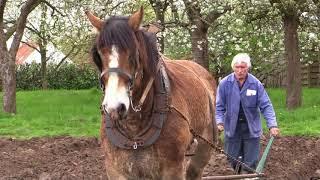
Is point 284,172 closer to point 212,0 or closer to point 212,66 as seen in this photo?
point 212,0

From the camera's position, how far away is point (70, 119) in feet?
50.8

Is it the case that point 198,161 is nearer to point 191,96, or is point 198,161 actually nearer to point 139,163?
point 191,96

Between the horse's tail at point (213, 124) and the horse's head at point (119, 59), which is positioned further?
the horse's tail at point (213, 124)

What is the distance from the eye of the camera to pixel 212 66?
26.4 metres

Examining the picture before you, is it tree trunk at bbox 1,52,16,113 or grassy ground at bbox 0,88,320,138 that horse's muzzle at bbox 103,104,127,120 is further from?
tree trunk at bbox 1,52,16,113

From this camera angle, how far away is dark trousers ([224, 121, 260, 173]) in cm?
714

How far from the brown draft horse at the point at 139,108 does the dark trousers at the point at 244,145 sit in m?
2.03

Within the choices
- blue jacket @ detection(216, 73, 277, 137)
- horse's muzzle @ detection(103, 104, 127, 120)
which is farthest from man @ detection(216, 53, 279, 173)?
horse's muzzle @ detection(103, 104, 127, 120)

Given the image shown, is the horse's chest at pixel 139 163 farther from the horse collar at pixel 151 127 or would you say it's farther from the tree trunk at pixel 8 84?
the tree trunk at pixel 8 84

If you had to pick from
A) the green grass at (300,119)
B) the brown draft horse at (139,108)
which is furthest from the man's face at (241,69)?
the green grass at (300,119)

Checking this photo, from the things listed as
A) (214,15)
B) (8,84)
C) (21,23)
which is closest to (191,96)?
(21,23)

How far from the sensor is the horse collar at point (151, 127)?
15.3 ft

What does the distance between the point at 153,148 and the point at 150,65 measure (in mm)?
646

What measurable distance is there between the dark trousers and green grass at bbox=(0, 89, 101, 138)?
5917 millimetres
